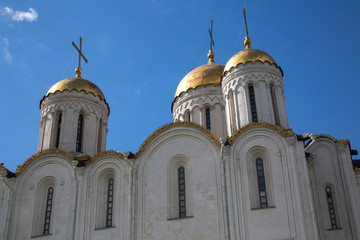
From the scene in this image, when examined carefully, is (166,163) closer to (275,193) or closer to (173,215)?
(173,215)

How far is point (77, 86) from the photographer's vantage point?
24.1 meters

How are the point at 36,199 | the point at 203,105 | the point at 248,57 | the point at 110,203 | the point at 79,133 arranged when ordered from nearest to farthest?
the point at 110,203, the point at 36,199, the point at 248,57, the point at 79,133, the point at 203,105

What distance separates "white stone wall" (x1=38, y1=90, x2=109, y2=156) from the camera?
22828 millimetres

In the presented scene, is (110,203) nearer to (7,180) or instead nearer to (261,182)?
(7,180)

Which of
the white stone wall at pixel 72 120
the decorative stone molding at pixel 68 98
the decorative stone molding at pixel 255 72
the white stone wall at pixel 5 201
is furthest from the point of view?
the decorative stone molding at pixel 68 98

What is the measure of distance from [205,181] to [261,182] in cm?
229

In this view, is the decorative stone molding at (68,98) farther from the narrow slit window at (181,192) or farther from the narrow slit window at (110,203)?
the narrow slit window at (181,192)

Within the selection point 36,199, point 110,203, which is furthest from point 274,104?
point 36,199

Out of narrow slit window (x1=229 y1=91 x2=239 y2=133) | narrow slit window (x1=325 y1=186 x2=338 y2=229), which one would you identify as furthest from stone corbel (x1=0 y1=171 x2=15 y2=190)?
narrow slit window (x1=325 y1=186 x2=338 y2=229)

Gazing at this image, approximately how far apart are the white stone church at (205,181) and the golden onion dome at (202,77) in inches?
102

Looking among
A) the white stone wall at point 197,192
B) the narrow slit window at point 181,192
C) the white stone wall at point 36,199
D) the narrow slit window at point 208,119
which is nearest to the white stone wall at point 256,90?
the white stone wall at point 197,192

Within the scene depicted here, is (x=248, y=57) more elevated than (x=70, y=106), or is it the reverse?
(x=248, y=57)

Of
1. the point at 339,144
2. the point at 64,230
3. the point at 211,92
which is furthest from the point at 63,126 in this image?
the point at 339,144

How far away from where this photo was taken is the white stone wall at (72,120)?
74.9 feet
